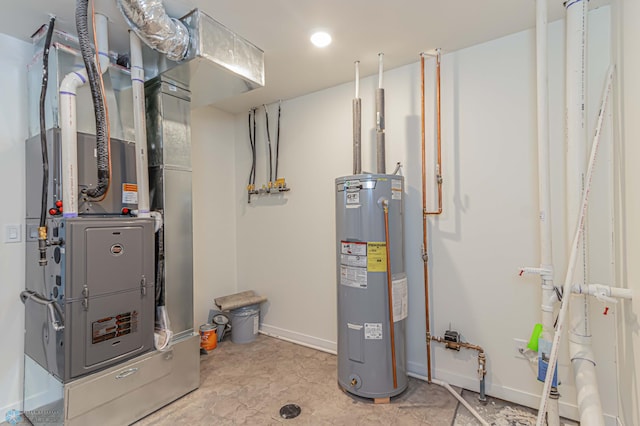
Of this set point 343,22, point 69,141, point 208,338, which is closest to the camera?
point 69,141

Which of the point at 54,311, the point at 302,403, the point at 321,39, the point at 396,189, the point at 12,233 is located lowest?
the point at 302,403

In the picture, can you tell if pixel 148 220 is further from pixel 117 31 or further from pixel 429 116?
pixel 429 116

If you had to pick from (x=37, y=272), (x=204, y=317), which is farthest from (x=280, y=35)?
(x=204, y=317)

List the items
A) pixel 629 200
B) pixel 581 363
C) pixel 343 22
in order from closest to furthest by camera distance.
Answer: pixel 629 200, pixel 581 363, pixel 343 22

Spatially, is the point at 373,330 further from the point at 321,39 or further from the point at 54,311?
the point at 321,39

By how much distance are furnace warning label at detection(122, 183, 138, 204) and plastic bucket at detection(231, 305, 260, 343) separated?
1700 millimetres

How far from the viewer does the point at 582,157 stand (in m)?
1.86

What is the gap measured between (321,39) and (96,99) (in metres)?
1.54

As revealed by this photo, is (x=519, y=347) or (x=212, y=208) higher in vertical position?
(x=212, y=208)

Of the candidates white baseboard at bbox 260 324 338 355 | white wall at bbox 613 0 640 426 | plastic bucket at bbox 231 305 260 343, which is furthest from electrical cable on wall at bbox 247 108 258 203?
white wall at bbox 613 0 640 426

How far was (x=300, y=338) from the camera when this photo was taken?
11.1 ft

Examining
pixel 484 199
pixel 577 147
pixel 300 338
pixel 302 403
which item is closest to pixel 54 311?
pixel 302 403

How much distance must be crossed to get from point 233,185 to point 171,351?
2097mm

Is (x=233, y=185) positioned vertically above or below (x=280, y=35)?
below
